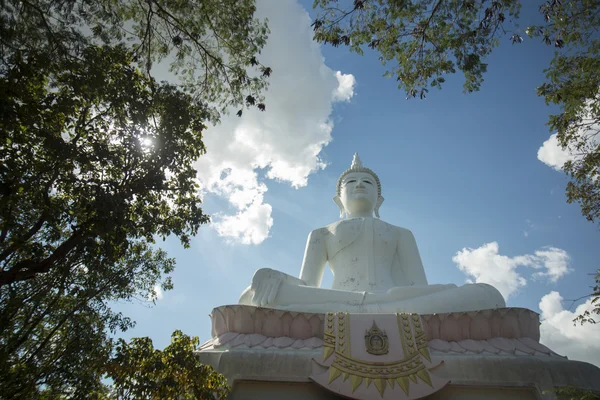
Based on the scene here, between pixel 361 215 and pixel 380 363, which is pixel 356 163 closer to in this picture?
pixel 361 215

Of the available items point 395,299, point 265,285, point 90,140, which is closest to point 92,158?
point 90,140

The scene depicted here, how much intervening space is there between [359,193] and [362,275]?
2.10 meters

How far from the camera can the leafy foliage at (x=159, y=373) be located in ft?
13.2

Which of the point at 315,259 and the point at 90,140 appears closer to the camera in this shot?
the point at 90,140

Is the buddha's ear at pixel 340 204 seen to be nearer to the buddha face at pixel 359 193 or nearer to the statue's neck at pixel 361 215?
the buddha face at pixel 359 193

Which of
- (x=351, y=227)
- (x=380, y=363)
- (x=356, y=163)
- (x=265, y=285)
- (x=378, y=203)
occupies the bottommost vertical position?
(x=380, y=363)

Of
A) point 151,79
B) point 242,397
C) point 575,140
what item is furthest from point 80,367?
point 575,140

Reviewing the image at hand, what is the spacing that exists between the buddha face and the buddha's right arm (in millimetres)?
984

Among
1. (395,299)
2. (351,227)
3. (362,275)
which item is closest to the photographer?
(395,299)

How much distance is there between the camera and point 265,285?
7035 millimetres

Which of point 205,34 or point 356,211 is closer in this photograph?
point 205,34

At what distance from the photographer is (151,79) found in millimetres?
5629

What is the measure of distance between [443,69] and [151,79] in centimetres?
357

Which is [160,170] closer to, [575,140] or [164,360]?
[164,360]
